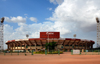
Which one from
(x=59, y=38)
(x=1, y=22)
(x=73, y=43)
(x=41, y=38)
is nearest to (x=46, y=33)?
(x=41, y=38)

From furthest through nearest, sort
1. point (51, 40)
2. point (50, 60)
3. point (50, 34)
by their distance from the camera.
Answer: point (50, 34)
point (51, 40)
point (50, 60)

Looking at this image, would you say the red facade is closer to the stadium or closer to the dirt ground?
the stadium

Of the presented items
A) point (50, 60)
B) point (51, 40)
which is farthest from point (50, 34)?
point (50, 60)

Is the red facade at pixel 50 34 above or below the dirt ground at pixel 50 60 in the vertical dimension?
above

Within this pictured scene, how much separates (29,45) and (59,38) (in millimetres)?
24650

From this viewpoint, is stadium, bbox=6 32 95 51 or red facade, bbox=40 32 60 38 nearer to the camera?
stadium, bbox=6 32 95 51

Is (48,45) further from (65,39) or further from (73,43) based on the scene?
(73,43)

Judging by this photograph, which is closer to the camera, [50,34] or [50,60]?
[50,60]

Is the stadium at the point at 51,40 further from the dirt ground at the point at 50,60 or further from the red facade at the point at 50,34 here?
the dirt ground at the point at 50,60

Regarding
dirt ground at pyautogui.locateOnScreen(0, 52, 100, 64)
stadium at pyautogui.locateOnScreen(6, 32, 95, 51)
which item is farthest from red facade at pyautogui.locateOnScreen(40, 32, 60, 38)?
dirt ground at pyautogui.locateOnScreen(0, 52, 100, 64)

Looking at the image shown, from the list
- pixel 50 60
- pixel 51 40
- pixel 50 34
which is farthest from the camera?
pixel 50 34

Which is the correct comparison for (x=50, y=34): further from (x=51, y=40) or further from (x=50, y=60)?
(x=50, y=60)

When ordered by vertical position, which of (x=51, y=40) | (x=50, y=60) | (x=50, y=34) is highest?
(x=50, y=34)

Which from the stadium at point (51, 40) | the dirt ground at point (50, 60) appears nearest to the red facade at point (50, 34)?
the stadium at point (51, 40)
